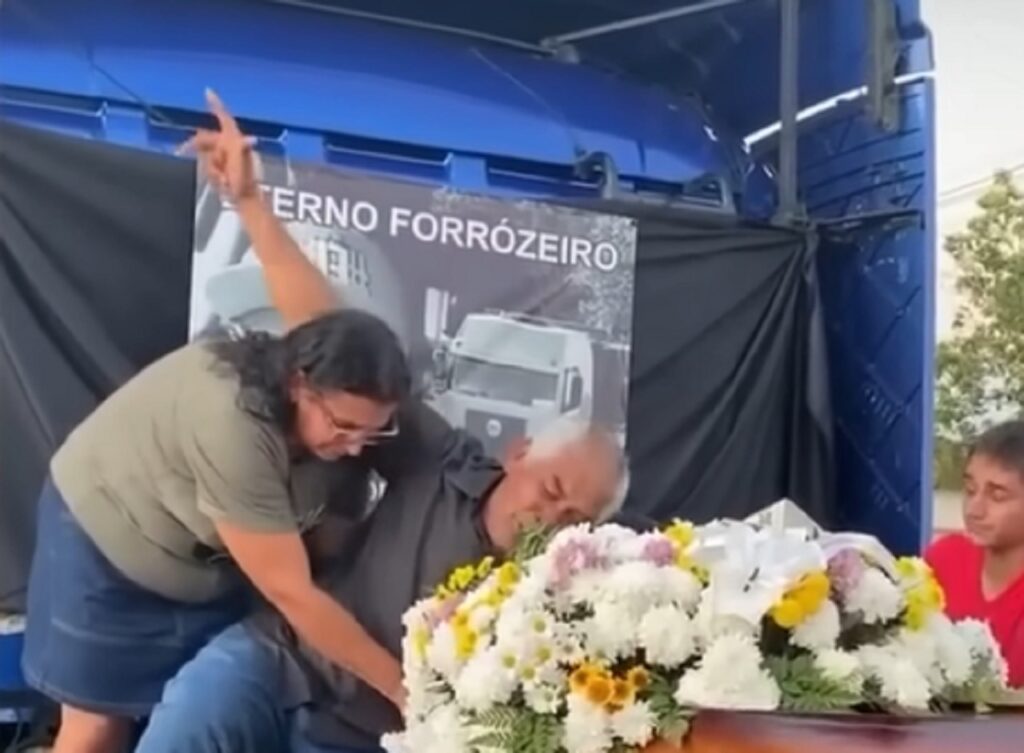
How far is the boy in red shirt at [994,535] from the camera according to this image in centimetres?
272

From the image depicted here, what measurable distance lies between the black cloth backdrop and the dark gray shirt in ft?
1.11

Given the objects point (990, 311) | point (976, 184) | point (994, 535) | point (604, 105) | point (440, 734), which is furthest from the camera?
point (976, 184)

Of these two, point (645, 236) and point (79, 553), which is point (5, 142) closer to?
point (79, 553)

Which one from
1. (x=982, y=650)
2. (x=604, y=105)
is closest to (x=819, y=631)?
(x=982, y=650)

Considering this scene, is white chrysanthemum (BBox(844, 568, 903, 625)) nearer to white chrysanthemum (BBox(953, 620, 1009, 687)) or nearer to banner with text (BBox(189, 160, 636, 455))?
white chrysanthemum (BBox(953, 620, 1009, 687))

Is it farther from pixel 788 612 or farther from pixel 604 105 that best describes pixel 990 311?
pixel 788 612

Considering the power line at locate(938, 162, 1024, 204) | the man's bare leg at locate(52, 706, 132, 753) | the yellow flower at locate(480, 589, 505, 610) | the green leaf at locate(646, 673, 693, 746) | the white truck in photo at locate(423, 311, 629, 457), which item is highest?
the power line at locate(938, 162, 1024, 204)

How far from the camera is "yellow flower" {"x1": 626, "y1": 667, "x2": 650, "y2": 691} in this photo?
165 cm

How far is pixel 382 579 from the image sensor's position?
3.05 meters

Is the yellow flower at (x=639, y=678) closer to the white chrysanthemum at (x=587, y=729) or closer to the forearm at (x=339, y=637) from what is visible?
the white chrysanthemum at (x=587, y=729)

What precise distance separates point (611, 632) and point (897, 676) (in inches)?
10.3

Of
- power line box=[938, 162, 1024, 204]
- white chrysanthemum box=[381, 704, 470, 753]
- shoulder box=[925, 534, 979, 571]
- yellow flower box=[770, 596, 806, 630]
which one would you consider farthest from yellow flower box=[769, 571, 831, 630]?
power line box=[938, 162, 1024, 204]

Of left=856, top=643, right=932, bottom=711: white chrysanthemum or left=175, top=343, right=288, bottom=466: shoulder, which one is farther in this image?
left=175, top=343, right=288, bottom=466: shoulder

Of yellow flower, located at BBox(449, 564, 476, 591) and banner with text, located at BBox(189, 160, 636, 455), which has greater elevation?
banner with text, located at BBox(189, 160, 636, 455)
